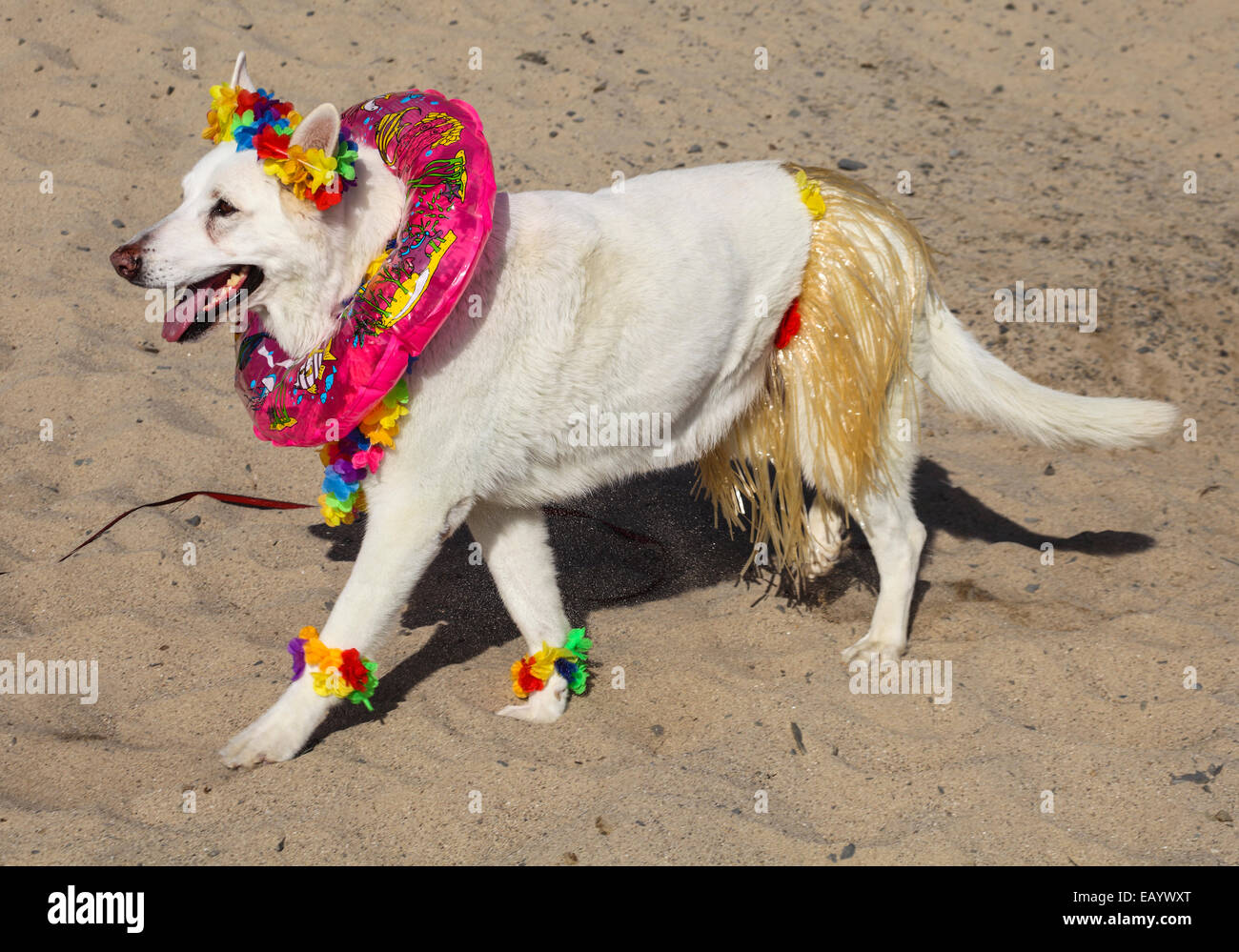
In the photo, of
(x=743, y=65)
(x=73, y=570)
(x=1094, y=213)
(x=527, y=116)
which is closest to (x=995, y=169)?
(x=1094, y=213)

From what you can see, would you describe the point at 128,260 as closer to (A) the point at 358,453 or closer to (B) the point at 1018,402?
(A) the point at 358,453

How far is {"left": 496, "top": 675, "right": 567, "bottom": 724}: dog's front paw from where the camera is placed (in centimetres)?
356

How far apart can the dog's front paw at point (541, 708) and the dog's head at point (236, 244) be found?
1395 mm

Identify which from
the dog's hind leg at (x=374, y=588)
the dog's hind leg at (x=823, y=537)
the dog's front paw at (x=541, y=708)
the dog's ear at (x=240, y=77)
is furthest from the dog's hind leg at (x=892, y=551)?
the dog's ear at (x=240, y=77)

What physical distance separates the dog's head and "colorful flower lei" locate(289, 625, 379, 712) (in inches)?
35.9

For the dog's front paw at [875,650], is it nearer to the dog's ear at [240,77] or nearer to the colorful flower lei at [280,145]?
the colorful flower lei at [280,145]

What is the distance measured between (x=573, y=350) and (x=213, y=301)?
969 mm

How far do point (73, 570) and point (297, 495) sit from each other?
936 millimetres

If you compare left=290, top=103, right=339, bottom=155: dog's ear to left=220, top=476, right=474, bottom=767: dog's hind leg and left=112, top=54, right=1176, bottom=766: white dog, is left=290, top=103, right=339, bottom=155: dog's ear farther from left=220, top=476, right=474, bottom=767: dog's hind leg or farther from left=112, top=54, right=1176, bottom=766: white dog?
left=220, top=476, right=474, bottom=767: dog's hind leg

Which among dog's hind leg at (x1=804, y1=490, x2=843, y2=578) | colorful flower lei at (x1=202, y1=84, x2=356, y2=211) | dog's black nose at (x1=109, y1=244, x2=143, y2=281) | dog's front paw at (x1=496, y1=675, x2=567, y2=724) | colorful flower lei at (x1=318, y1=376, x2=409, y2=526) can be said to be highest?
colorful flower lei at (x1=202, y1=84, x2=356, y2=211)

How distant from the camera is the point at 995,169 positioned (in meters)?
7.18

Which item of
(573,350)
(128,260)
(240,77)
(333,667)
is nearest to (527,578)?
(333,667)

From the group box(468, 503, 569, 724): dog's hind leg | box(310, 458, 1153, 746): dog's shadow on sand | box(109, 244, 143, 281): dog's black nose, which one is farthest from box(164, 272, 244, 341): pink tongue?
box(310, 458, 1153, 746): dog's shadow on sand

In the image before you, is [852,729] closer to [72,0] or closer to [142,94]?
[142,94]
